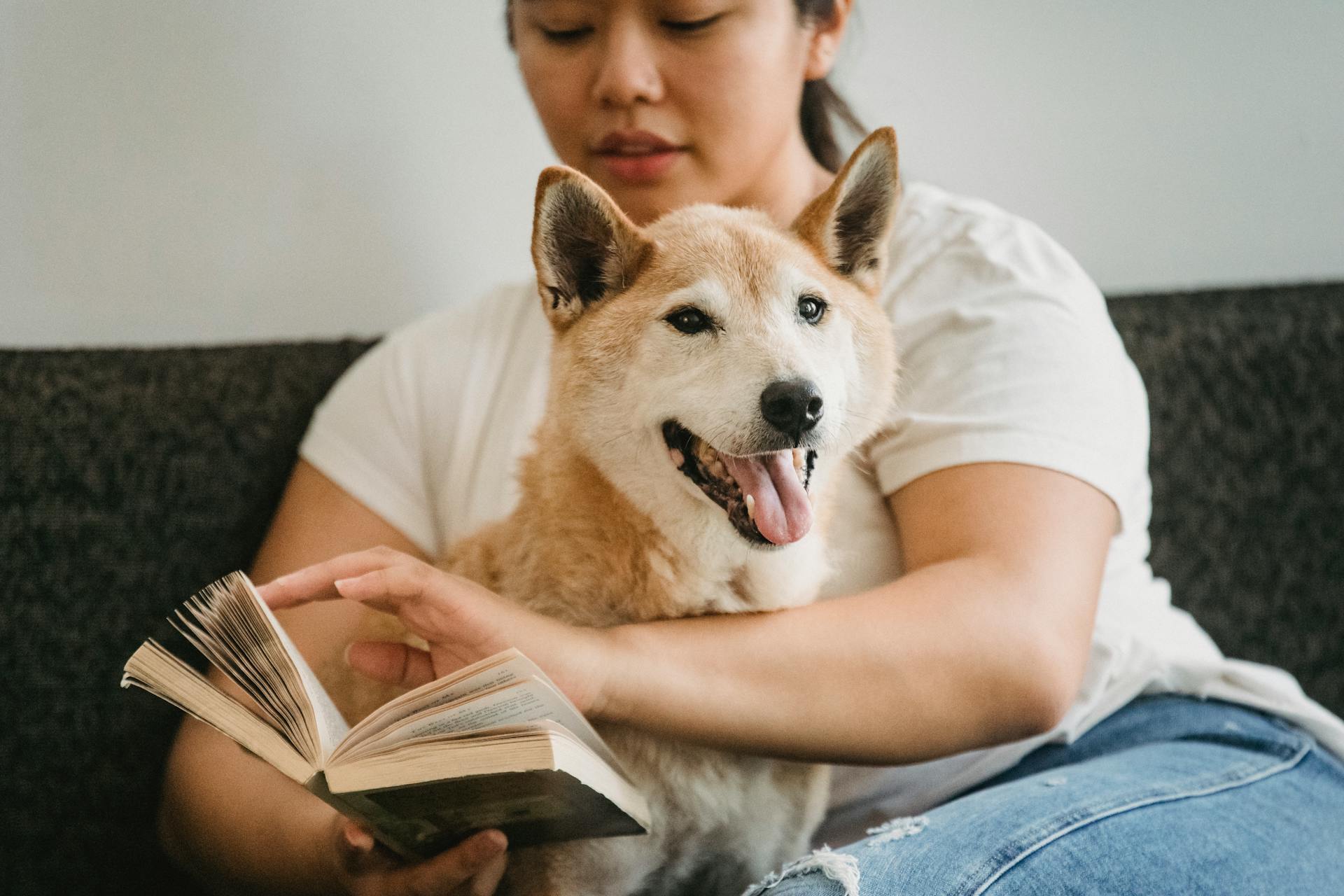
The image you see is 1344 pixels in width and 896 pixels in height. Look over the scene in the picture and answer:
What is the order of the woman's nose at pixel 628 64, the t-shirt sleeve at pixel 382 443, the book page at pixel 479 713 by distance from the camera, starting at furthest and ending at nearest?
the t-shirt sleeve at pixel 382 443, the woman's nose at pixel 628 64, the book page at pixel 479 713

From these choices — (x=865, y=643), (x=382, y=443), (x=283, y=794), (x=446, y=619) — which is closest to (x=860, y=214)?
(x=865, y=643)

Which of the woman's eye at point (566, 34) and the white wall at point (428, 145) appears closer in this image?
the woman's eye at point (566, 34)

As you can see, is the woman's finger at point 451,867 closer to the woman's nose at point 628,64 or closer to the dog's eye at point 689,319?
the dog's eye at point 689,319

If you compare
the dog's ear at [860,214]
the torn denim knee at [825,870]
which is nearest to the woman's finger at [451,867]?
the torn denim knee at [825,870]

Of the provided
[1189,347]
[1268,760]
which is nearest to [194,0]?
[1189,347]

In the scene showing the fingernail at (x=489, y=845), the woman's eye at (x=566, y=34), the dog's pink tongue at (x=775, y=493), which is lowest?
the fingernail at (x=489, y=845)

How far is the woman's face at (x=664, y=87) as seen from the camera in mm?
1281

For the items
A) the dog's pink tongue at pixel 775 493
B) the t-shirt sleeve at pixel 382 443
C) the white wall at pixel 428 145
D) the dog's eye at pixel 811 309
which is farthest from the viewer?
the white wall at pixel 428 145

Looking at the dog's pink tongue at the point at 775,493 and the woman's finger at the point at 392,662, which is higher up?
the dog's pink tongue at the point at 775,493

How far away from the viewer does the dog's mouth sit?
36.9 inches

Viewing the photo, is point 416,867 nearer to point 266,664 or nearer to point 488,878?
point 488,878

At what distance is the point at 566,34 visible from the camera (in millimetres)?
1325

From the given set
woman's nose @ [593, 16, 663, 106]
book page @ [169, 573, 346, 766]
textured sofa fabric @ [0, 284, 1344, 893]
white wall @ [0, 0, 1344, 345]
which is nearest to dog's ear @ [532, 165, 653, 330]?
woman's nose @ [593, 16, 663, 106]

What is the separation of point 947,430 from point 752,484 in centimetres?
32
